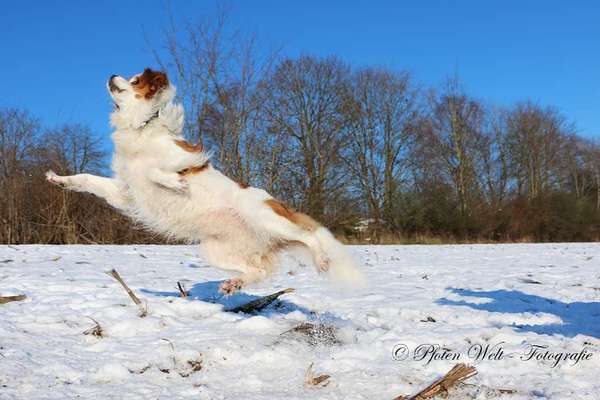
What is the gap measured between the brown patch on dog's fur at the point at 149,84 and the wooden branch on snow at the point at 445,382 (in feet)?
10.4

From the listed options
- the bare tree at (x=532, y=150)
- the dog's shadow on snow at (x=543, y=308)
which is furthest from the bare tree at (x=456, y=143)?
the dog's shadow on snow at (x=543, y=308)

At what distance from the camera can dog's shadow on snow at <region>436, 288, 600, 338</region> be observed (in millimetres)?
4199

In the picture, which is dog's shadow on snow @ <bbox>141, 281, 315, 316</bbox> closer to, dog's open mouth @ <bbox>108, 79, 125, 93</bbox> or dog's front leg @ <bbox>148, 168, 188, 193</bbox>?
dog's front leg @ <bbox>148, 168, 188, 193</bbox>

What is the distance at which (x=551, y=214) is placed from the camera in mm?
30000

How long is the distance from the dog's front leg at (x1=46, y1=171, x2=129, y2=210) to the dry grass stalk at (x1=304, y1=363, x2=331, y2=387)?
229 cm

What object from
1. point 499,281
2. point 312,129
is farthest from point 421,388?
point 312,129

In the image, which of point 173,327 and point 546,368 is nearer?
point 546,368

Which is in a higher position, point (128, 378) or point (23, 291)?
point (23, 291)

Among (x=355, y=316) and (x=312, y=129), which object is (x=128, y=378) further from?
(x=312, y=129)

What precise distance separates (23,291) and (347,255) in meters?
3.09

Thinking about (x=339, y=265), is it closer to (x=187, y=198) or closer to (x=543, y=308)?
(x=187, y=198)

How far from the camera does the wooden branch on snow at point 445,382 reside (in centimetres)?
273

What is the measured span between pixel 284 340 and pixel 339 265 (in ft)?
2.76

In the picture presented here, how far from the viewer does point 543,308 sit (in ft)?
16.8
